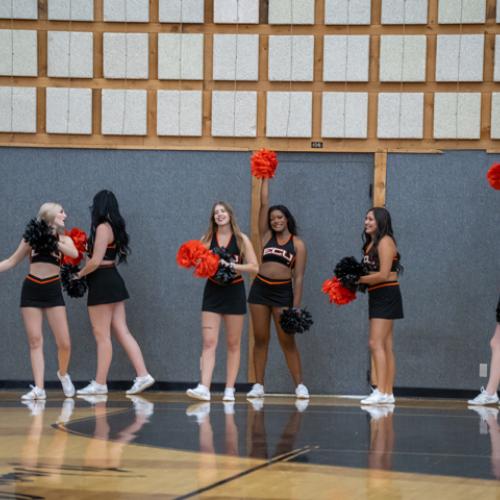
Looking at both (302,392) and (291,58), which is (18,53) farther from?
(302,392)

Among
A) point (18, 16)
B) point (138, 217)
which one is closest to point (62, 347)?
point (138, 217)

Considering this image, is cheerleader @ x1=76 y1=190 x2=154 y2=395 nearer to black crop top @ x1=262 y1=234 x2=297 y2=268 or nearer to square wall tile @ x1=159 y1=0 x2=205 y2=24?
black crop top @ x1=262 y1=234 x2=297 y2=268

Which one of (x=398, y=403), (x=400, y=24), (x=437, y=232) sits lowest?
(x=398, y=403)

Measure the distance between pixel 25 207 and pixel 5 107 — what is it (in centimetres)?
94

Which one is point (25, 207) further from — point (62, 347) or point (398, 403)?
point (398, 403)

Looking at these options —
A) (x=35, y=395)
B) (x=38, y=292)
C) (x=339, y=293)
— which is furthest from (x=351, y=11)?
(x=35, y=395)

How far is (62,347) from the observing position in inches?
338

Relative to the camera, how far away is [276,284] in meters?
8.84

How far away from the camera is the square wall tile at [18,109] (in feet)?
31.4

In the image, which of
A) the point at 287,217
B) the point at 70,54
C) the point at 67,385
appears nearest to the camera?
the point at 67,385

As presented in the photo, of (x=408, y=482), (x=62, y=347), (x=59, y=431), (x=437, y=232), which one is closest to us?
(x=408, y=482)

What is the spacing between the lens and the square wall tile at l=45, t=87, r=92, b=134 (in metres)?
9.58

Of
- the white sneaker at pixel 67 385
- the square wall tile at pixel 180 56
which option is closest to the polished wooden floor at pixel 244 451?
the white sneaker at pixel 67 385

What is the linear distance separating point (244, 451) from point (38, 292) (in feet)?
10.8
